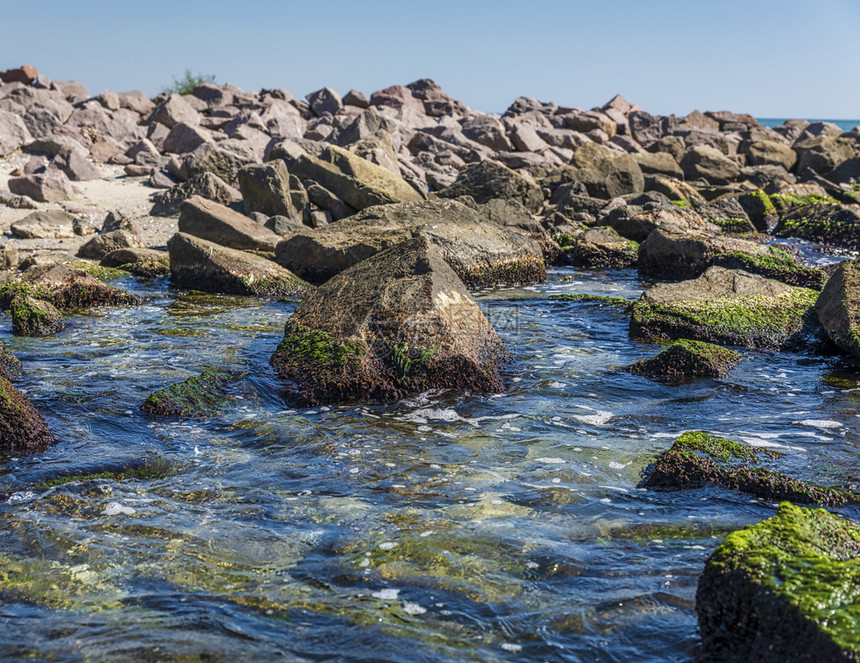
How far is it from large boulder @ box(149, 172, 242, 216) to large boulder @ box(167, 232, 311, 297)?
5.01 metres

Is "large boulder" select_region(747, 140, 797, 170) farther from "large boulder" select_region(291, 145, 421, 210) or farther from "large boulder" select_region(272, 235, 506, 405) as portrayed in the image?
"large boulder" select_region(272, 235, 506, 405)

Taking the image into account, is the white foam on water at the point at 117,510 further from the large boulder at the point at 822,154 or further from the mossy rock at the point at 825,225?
the large boulder at the point at 822,154

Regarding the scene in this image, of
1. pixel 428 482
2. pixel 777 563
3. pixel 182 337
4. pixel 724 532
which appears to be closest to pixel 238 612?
pixel 428 482

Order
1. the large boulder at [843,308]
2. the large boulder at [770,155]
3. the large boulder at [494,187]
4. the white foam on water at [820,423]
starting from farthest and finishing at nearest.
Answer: the large boulder at [770,155], the large boulder at [494,187], the large boulder at [843,308], the white foam on water at [820,423]

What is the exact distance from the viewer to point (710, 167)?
26375mm

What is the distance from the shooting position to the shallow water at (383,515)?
3.52 m

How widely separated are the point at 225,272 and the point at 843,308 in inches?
333

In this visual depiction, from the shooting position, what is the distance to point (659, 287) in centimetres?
1034

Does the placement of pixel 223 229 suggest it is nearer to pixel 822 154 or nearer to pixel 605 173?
pixel 605 173

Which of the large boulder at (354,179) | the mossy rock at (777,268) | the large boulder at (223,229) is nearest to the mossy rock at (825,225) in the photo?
the mossy rock at (777,268)

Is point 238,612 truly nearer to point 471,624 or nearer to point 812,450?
point 471,624

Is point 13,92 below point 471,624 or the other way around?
the other way around

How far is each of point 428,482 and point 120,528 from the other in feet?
6.32

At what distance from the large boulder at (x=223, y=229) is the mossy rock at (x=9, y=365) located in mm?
6880
